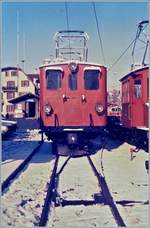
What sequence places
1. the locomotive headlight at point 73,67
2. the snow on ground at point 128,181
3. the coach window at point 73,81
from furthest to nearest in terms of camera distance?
Answer: the coach window at point 73,81
the locomotive headlight at point 73,67
the snow on ground at point 128,181

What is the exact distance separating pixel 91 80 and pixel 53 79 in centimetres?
70

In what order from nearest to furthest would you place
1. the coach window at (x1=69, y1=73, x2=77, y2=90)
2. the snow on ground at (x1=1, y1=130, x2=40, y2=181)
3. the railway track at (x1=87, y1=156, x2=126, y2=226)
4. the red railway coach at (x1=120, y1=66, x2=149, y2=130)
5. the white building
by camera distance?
the railway track at (x1=87, y1=156, x2=126, y2=226) → the white building → the snow on ground at (x1=1, y1=130, x2=40, y2=181) → the red railway coach at (x1=120, y1=66, x2=149, y2=130) → the coach window at (x1=69, y1=73, x2=77, y2=90)

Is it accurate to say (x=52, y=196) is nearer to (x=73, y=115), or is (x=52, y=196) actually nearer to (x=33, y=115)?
(x=33, y=115)

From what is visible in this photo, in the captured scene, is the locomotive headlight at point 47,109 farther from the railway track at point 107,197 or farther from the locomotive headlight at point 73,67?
the railway track at point 107,197

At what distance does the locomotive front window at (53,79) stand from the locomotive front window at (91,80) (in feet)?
1.59

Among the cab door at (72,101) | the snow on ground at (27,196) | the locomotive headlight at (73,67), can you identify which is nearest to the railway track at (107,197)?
the snow on ground at (27,196)

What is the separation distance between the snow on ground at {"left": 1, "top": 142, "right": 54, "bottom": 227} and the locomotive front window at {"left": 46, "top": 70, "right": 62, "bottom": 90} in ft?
5.04

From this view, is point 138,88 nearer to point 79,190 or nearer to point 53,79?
point 53,79

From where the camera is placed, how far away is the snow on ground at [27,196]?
11.4 ft

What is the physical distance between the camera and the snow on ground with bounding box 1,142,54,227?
→ 3.47m

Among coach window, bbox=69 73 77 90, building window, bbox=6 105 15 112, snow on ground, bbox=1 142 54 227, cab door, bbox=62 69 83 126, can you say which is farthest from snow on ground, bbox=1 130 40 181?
coach window, bbox=69 73 77 90

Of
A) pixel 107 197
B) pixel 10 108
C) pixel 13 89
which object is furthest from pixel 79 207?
pixel 13 89

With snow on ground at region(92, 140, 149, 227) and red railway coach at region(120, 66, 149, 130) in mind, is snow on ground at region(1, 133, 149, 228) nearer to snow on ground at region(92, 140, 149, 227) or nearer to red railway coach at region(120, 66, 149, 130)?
snow on ground at region(92, 140, 149, 227)

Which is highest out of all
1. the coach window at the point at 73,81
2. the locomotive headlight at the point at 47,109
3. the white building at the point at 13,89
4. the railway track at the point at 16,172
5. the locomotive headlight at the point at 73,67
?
the locomotive headlight at the point at 73,67
